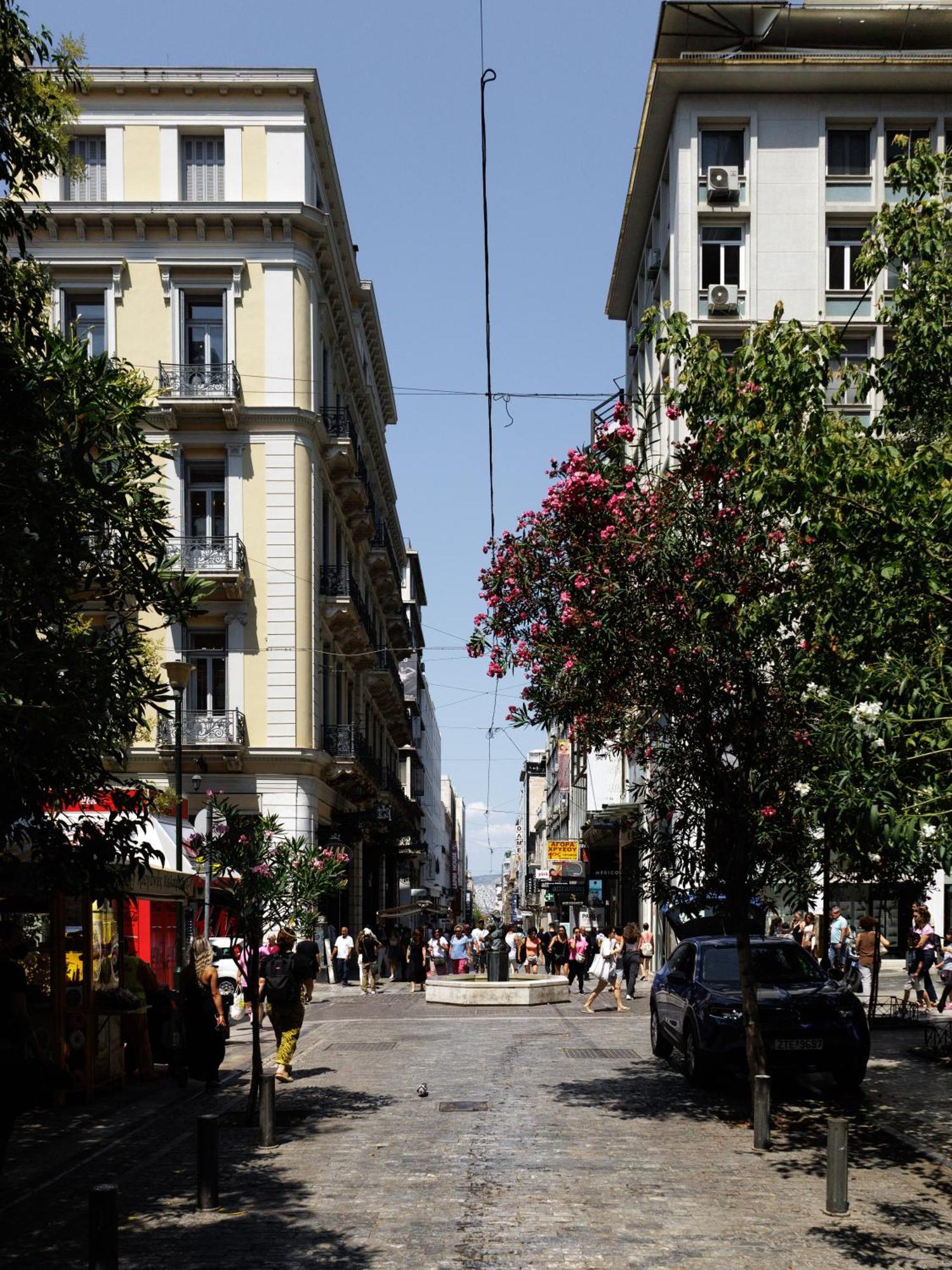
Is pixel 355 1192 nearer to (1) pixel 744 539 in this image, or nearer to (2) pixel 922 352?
(1) pixel 744 539

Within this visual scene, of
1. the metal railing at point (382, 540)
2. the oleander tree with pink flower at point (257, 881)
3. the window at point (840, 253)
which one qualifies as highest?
the window at point (840, 253)

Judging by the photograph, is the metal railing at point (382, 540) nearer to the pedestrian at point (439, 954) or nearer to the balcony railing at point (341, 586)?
the balcony railing at point (341, 586)

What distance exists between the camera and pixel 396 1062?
66.4 ft

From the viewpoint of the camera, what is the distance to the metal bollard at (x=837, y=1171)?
31.0 ft

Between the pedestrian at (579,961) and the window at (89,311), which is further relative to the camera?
the window at (89,311)

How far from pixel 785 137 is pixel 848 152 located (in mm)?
1842

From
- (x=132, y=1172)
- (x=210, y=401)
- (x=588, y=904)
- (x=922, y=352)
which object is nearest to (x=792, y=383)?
(x=922, y=352)

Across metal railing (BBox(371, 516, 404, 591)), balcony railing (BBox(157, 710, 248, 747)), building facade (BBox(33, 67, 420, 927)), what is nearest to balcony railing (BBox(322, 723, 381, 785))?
building facade (BBox(33, 67, 420, 927))

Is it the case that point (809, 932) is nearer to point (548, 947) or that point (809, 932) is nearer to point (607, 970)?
point (607, 970)

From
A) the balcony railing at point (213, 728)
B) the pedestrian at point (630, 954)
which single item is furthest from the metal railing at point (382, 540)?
the pedestrian at point (630, 954)

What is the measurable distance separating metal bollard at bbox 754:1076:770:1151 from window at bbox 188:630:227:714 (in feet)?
88.0

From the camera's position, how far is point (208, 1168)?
10.2m

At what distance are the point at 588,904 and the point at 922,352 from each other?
47.8 m

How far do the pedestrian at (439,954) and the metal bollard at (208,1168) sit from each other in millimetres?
35661
